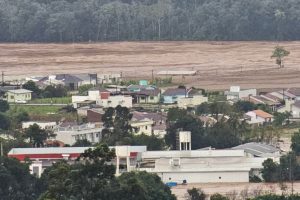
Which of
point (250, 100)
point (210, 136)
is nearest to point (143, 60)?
point (250, 100)

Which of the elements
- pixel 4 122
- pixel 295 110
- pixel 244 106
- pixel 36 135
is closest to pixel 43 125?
pixel 4 122

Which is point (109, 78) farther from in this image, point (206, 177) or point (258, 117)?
point (206, 177)

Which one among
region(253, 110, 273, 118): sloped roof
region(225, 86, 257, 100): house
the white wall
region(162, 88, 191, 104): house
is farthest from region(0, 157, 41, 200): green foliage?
region(225, 86, 257, 100): house

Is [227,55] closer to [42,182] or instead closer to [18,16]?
[18,16]

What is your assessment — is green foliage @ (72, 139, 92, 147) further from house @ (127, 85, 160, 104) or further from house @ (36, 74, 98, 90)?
house @ (36, 74, 98, 90)

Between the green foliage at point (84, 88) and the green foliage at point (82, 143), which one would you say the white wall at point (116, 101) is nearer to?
the green foliage at point (84, 88)

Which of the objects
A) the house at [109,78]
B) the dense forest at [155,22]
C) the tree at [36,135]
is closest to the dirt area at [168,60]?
the house at [109,78]
